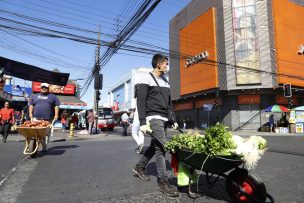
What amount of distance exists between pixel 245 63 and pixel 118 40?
19019mm

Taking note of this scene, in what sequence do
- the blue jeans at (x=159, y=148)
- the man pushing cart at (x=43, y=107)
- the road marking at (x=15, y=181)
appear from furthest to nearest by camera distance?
the man pushing cart at (x=43, y=107) < the blue jeans at (x=159, y=148) < the road marking at (x=15, y=181)

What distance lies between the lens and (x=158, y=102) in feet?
14.3

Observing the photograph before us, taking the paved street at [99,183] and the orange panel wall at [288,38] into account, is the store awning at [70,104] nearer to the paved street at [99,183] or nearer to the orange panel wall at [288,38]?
the orange panel wall at [288,38]

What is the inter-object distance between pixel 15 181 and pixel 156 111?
2.41 meters

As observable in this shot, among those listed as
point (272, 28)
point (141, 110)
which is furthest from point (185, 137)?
point (272, 28)

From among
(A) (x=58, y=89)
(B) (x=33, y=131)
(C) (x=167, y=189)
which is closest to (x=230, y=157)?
(C) (x=167, y=189)

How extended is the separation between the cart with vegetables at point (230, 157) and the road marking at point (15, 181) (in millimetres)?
2191

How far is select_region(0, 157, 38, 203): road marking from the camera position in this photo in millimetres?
3694

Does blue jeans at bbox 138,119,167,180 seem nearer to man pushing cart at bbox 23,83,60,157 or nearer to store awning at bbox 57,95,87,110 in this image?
man pushing cart at bbox 23,83,60,157

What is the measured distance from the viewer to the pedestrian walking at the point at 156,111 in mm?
4062

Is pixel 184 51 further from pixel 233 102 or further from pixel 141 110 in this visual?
pixel 141 110

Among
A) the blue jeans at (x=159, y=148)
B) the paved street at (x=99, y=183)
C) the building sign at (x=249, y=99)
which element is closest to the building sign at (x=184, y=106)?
the building sign at (x=249, y=99)

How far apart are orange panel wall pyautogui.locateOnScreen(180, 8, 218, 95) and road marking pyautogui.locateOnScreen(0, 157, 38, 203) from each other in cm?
2689

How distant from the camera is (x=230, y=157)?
3.24 m
